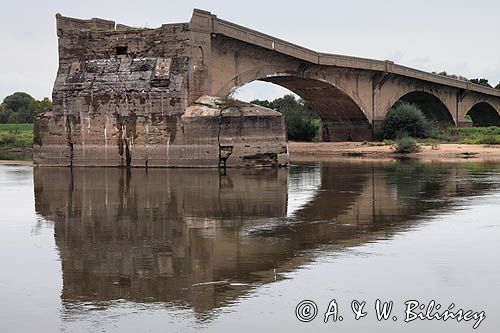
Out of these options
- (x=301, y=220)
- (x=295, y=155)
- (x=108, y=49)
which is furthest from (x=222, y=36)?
(x=301, y=220)

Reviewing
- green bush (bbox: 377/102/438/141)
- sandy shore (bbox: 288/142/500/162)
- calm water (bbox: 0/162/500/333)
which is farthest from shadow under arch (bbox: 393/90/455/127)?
calm water (bbox: 0/162/500/333)

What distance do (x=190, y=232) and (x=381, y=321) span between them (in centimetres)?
644

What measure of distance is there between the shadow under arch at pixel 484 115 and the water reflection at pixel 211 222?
4871 centimetres

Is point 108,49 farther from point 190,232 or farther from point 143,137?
point 190,232

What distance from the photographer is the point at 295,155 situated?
47.6m

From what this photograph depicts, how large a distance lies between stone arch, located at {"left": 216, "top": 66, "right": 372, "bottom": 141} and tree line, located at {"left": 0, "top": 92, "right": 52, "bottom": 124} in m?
38.4

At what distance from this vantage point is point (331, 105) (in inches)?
2141

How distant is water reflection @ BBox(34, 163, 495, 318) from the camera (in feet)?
32.9

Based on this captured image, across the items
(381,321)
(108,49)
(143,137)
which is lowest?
(381,321)

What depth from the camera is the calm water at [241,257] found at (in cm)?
848

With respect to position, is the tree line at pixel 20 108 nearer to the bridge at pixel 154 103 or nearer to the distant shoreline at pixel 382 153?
the distant shoreline at pixel 382 153

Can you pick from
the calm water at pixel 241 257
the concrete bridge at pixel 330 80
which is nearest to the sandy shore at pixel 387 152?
the concrete bridge at pixel 330 80

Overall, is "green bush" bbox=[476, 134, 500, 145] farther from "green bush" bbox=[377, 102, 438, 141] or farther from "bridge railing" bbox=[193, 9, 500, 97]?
"bridge railing" bbox=[193, 9, 500, 97]

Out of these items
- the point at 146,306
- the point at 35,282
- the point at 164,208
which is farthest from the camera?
the point at 164,208
